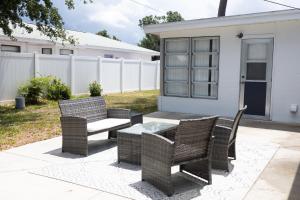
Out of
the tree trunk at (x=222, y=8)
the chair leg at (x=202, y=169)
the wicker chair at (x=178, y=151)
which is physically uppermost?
the tree trunk at (x=222, y=8)

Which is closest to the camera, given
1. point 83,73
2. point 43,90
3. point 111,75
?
point 43,90

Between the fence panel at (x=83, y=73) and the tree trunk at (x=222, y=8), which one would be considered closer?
the fence panel at (x=83, y=73)

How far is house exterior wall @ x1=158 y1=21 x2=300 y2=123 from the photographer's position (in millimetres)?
9820

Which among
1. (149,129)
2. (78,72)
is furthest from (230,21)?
(78,72)

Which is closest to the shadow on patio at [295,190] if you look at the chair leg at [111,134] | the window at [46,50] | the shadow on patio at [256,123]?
the chair leg at [111,134]

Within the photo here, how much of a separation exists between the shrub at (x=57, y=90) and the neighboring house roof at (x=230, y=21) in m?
5.18

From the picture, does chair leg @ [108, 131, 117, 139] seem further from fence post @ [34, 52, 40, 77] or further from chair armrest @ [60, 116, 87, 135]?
fence post @ [34, 52, 40, 77]

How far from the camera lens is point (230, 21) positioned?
33.3 feet

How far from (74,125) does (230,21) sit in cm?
618

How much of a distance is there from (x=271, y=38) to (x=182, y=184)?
6.81 meters

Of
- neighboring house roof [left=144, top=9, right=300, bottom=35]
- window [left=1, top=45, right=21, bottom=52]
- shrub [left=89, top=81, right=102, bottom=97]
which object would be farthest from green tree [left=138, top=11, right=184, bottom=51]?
neighboring house roof [left=144, top=9, right=300, bottom=35]

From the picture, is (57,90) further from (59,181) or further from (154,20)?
(154,20)

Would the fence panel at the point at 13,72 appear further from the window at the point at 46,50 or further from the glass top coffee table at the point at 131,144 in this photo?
the glass top coffee table at the point at 131,144

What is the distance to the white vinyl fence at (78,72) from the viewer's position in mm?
13602
